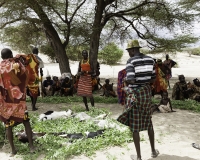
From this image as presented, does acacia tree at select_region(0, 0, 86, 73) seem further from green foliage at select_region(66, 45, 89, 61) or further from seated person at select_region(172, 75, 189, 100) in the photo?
seated person at select_region(172, 75, 189, 100)

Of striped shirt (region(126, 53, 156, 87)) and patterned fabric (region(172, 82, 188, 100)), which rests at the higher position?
striped shirt (region(126, 53, 156, 87))

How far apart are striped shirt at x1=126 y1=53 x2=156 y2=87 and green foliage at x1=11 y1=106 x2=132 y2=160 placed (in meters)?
1.34

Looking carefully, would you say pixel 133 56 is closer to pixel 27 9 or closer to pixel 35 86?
pixel 35 86

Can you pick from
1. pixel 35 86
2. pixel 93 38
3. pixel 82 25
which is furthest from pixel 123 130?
pixel 82 25

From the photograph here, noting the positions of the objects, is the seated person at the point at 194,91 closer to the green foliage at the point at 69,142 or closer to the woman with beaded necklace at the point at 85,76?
the woman with beaded necklace at the point at 85,76

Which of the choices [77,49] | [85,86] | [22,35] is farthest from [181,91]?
[22,35]

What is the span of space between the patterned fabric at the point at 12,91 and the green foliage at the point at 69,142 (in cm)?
61

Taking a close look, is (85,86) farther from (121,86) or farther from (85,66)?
(121,86)

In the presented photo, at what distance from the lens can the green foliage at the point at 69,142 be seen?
3.88 m

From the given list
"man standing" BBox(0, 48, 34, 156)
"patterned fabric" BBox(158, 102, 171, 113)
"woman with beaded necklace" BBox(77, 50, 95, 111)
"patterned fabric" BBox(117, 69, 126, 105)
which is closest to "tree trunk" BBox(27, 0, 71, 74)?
"woman with beaded necklace" BBox(77, 50, 95, 111)

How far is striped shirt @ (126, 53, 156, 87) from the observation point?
3.31 meters

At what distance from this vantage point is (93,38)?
11227 millimetres

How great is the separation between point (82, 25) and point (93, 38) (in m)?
1.35

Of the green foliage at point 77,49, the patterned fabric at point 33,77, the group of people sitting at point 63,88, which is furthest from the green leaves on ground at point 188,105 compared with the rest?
the green foliage at point 77,49
